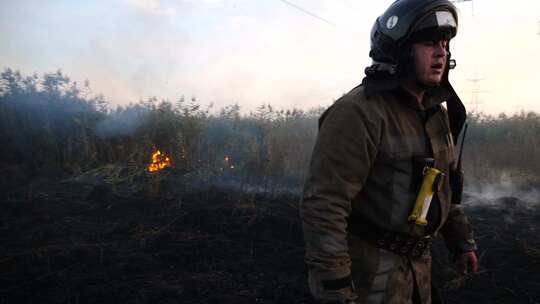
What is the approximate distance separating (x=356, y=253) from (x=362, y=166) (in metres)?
0.43

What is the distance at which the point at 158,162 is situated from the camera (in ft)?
31.2

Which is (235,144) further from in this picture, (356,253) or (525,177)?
(356,253)

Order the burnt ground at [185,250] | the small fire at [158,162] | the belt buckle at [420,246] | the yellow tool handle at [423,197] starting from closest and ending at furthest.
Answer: the yellow tool handle at [423,197]
the belt buckle at [420,246]
the burnt ground at [185,250]
the small fire at [158,162]

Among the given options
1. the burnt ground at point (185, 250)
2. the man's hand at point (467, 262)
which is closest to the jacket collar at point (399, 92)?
the man's hand at point (467, 262)

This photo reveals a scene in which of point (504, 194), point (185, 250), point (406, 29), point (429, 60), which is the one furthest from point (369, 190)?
point (504, 194)

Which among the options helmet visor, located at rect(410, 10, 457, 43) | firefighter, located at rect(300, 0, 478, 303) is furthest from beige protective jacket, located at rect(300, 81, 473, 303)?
helmet visor, located at rect(410, 10, 457, 43)

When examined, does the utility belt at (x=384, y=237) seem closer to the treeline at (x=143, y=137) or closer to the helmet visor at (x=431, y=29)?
the helmet visor at (x=431, y=29)

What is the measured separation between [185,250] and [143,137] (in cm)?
558

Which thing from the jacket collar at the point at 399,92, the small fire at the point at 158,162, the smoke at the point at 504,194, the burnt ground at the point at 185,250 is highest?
the jacket collar at the point at 399,92

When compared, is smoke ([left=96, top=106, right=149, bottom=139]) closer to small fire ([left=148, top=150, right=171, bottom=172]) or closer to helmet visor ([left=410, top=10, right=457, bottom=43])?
small fire ([left=148, top=150, right=171, bottom=172])

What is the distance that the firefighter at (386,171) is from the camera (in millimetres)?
1699

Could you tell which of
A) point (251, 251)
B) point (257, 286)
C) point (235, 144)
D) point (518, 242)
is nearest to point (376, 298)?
point (257, 286)

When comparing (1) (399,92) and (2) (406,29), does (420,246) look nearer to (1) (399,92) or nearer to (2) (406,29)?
(1) (399,92)

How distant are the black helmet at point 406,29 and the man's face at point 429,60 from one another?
32mm
